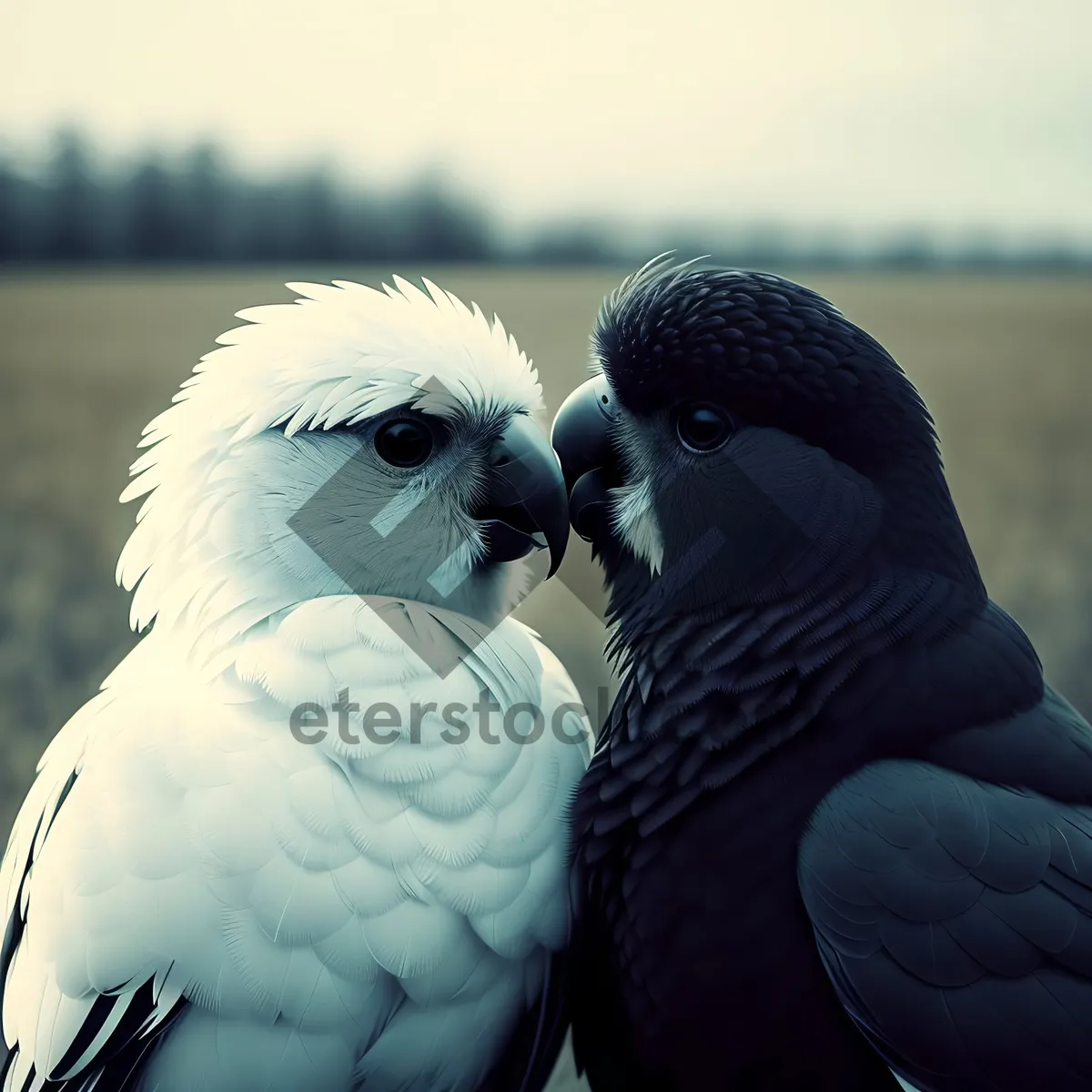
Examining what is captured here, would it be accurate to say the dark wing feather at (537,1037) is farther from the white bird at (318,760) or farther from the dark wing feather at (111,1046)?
the dark wing feather at (111,1046)

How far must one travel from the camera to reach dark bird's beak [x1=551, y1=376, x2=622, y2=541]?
81 centimetres

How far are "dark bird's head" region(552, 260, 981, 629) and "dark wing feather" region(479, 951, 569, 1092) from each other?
0.33m

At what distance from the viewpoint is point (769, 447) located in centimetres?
71

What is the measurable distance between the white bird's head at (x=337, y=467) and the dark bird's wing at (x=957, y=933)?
1.22 feet

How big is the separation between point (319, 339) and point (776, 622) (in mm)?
452

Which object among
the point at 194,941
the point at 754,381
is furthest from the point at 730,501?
the point at 194,941

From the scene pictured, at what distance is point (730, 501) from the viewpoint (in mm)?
731

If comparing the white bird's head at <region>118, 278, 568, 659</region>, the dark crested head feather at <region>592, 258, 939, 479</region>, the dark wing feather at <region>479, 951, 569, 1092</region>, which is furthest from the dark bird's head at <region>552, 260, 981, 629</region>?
the dark wing feather at <region>479, 951, 569, 1092</region>

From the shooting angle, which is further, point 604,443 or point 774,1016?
point 604,443

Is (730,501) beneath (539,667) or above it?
above

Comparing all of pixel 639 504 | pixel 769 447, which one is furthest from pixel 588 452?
pixel 769 447

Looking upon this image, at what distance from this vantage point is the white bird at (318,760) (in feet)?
2.15

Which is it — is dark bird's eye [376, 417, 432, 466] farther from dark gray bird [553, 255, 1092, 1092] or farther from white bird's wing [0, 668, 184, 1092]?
white bird's wing [0, 668, 184, 1092]

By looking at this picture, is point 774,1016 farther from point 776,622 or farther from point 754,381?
point 754,381
